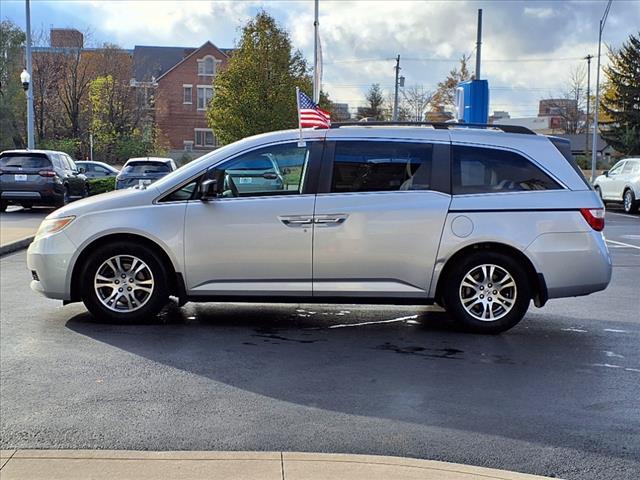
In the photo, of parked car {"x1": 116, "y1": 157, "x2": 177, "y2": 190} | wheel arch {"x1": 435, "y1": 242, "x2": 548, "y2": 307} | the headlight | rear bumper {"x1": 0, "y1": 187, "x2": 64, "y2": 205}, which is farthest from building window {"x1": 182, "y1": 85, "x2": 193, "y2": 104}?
wheel arch {"x1": 435, "y1": 242, "x2": 548, "y2": 307}

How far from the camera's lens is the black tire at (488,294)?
6527mm

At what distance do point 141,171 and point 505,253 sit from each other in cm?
1636

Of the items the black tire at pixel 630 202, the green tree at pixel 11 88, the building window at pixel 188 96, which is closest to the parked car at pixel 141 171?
the black tire at pixel 630 202

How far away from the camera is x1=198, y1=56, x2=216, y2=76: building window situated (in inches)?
2527

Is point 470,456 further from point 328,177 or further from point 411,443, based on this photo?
point 328,177

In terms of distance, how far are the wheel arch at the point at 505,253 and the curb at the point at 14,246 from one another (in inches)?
319

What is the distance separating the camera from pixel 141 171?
21188 mm

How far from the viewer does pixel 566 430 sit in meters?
4.30

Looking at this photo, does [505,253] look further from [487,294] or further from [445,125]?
[445,125]

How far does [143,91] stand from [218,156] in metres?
52.4

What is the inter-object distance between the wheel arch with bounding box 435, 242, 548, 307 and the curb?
8.11m

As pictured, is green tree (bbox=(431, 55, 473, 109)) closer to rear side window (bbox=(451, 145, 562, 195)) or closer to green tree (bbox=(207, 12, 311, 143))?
green tree (bbox=(207, 12, 311, 143))

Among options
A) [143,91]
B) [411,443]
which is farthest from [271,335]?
[143,91]

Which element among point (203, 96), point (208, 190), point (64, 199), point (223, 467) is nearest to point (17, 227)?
point (64, 199)
